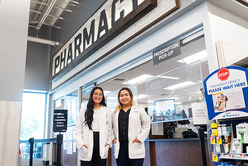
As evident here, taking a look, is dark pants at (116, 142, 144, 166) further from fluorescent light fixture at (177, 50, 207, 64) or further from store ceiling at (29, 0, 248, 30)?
store ceiling at (29, 0, 248, 30)

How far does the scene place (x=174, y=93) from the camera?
3.01 meters

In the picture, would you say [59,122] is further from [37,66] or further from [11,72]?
[37,66]

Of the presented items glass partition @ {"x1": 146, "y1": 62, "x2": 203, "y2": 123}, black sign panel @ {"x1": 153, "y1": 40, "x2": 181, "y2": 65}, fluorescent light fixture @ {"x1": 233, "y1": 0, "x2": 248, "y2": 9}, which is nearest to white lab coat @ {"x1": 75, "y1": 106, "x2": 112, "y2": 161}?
glass partition @ {"x1": 146, "y1": 62, "x2": 203, "y2": 123}

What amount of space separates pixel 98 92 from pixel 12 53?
1607mm

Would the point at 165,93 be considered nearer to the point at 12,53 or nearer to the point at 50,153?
the point at 12,53

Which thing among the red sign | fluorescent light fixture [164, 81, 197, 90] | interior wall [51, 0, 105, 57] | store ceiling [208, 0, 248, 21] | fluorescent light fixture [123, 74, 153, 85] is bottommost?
the red sign

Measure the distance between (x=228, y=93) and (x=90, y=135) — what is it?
1419mm

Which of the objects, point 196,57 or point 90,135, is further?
point 196,57

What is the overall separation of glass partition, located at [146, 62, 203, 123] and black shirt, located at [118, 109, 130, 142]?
80cm

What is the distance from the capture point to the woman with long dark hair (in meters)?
2.27

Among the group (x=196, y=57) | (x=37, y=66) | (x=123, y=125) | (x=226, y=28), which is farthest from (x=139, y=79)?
(x=37, y=66)

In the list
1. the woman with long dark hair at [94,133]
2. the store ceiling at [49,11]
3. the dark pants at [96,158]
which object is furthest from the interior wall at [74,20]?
the dark pants at [96,158]

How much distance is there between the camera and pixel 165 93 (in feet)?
10.3

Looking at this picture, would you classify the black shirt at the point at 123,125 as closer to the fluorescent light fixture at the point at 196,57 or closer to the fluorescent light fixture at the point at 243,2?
the fluorescent light fixture at the point at 196,57
